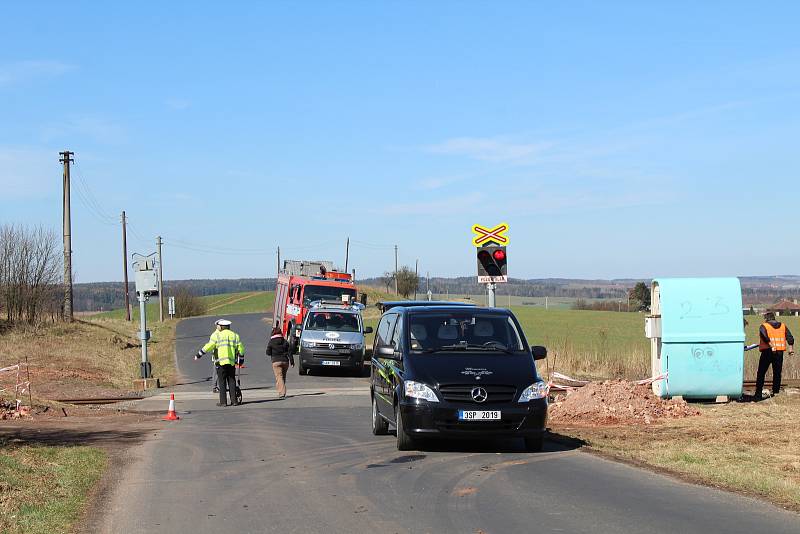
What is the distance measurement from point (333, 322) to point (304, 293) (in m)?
6.97

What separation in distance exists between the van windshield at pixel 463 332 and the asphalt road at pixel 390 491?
52.4 inches

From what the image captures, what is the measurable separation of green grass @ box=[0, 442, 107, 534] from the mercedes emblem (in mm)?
4459

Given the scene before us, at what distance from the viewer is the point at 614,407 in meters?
17.1

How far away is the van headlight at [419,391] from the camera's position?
1235cm

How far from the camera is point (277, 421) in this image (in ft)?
Result: 58.2

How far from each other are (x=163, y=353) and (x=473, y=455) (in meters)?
33.4

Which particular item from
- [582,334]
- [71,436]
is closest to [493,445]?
[71,436]

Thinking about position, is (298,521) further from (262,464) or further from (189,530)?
(262,464)

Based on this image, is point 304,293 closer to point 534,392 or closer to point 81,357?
point 81,357

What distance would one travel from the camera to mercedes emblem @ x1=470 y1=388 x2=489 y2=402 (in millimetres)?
12320

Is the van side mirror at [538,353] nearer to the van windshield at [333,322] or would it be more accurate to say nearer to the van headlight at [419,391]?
the van headlight at [419,391]

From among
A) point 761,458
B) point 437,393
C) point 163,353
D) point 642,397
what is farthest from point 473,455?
point 163,353

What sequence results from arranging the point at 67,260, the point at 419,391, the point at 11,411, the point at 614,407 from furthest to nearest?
1. the point at 67,260
2. the point at 11,411
3. the point at 614,407
4. the point at 419,391

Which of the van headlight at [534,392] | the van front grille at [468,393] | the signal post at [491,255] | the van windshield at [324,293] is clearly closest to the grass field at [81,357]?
the van windshield at [324,293]
